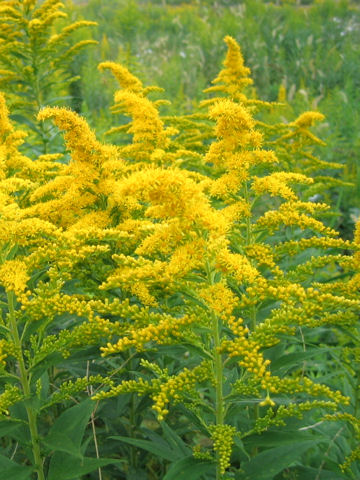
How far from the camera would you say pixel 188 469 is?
1952 mm

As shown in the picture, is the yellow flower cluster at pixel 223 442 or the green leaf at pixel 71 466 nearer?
the yellow flower cluster at pixel 223 442

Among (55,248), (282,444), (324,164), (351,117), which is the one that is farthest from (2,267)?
(351,117)

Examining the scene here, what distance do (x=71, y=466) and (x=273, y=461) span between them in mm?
856

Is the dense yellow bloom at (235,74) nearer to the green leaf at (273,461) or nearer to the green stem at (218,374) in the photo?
the green stem at (218,374)

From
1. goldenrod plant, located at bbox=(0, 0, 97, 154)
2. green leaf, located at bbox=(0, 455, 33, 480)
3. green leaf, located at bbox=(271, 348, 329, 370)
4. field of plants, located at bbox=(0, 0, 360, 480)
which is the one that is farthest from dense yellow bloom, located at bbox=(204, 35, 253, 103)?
green leaf, located at bbox=(0, 455, 33, 480)

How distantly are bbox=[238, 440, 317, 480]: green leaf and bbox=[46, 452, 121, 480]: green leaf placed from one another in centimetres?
57

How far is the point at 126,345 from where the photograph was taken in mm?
1869

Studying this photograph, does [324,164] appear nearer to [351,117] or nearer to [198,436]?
[198,436]

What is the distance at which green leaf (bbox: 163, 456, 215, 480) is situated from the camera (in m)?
1.91

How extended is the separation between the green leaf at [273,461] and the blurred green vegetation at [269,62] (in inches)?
177

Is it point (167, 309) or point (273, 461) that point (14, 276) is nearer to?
point (167, 309)

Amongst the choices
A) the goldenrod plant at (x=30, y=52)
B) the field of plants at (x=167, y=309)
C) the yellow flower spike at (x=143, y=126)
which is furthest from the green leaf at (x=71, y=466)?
the goldenrod plant at (x=30, y=52)

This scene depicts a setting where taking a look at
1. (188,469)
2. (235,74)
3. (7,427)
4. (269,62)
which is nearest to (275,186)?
(188,469)

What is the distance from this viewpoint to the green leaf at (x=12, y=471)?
200 cm
